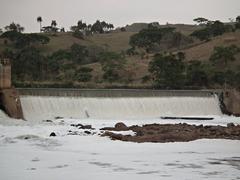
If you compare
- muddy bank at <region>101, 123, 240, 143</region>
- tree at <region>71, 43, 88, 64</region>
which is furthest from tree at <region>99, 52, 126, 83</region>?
muddy bank at <region>101, 123, 240, 143</region>

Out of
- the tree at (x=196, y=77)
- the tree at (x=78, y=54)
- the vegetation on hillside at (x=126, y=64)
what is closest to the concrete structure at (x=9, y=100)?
the vegetation on hillside at (x=126, y=64)

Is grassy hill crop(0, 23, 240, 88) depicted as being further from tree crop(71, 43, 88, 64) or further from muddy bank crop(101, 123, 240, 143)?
muddy bank crop(101, 123, 240, 143)

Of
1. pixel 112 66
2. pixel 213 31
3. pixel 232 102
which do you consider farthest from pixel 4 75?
pixel 213 31

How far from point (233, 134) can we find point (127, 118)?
1063 cm

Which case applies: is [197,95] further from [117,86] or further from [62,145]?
[62,145]

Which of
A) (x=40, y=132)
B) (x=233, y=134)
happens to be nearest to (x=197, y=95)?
(x=233, y=134)

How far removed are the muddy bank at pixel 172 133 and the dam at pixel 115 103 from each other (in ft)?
22.9

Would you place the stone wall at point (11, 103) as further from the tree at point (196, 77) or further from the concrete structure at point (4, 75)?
the tree at point (196, 77)

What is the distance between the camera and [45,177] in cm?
1445

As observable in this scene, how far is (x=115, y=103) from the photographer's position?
37125mm

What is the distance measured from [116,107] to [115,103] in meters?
0.31

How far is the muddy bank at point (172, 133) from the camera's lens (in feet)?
79.9

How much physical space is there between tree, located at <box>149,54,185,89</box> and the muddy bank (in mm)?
17956

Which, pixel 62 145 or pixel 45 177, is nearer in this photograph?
pixel 45 177
